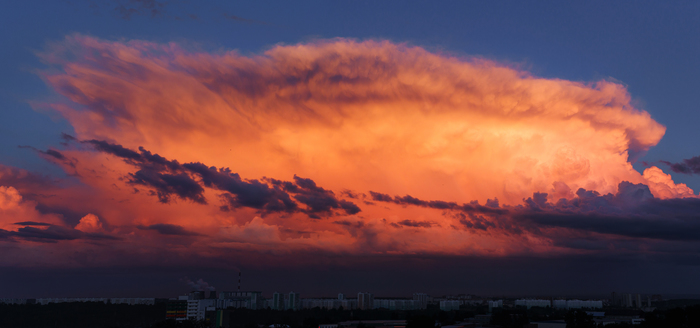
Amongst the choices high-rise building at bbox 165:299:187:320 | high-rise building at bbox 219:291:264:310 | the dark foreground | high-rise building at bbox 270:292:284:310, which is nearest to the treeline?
the dark foreground

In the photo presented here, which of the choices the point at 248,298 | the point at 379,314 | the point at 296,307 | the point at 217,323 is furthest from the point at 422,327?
the point at 248,298

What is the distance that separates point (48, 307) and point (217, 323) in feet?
260

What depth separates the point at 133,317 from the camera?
150375mm

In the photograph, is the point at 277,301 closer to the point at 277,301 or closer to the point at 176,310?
the point at 277,301

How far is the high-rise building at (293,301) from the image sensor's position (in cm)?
18488

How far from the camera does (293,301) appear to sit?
186m

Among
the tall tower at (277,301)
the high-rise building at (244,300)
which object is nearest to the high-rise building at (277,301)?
the tall tower at (277,301)


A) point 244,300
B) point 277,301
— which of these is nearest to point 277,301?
point 277,301

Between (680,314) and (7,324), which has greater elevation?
(680,314)

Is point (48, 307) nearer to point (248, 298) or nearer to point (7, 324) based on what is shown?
point (7, 324)

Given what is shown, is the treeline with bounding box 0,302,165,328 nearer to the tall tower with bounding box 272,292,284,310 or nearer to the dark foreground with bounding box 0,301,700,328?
the dark foreground with bounding box 0,301,700,328

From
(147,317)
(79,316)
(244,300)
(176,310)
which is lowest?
(79,316)

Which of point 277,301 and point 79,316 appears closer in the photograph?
point 79,316

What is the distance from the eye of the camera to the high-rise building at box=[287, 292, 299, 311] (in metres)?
185
